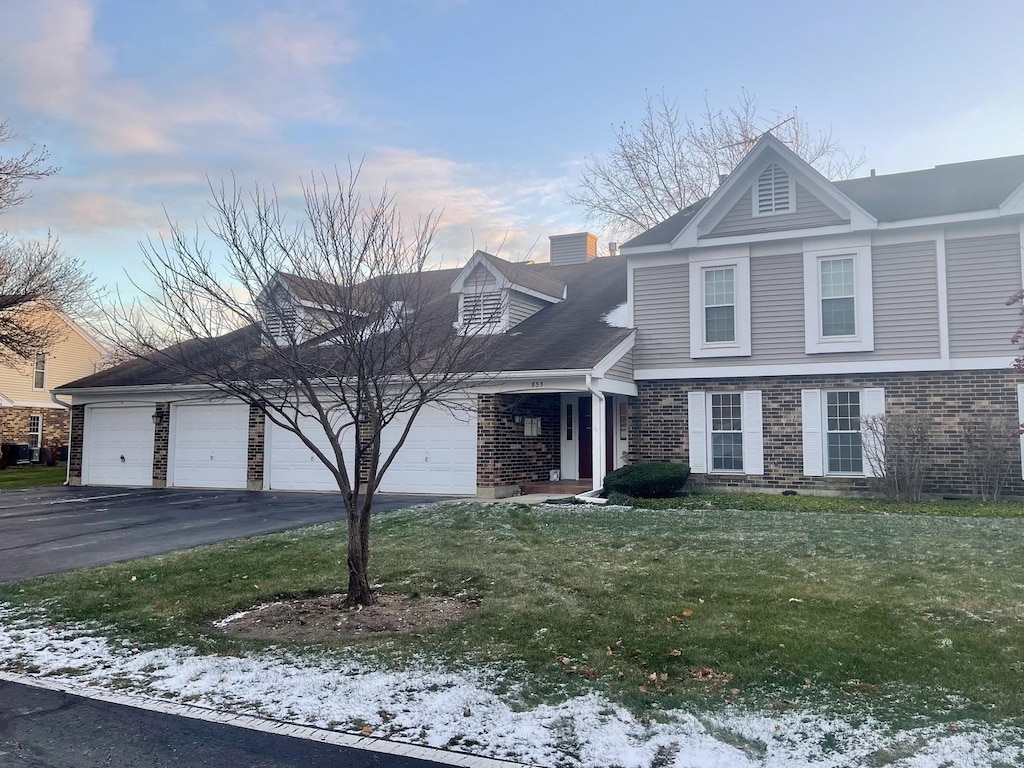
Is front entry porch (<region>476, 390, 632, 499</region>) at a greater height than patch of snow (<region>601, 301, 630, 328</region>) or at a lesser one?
lesser

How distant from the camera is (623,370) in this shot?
1689cm

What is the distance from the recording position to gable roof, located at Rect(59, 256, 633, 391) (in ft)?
53.0

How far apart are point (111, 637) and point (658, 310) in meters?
13.5

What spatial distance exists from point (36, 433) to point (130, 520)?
942 inches

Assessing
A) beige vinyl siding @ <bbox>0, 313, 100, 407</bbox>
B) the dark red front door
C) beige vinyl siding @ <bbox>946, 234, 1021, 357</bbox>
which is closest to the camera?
beige vinyl siding @ <bbox>946, 234, 1021, 357</bbox>

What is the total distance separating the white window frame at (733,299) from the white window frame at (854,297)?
1196 millimetres

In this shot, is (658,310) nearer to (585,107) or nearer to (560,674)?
(585,107)

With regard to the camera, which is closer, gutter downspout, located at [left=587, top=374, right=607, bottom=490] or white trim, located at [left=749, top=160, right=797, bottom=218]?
gutter downspout, located at [left=587, top=374, right=607, bottom=490]

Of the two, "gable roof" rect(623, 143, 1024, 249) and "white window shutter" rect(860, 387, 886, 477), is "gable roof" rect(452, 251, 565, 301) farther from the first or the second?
"white window shutter" rect(860, 387, 886, 477)

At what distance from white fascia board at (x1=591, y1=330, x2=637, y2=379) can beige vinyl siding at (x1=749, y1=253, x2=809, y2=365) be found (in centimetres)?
208

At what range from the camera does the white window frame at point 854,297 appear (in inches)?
609

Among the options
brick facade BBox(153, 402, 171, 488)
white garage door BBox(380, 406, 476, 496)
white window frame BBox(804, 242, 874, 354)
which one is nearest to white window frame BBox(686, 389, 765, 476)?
white window frame BBox(804, 242, 874, 354)

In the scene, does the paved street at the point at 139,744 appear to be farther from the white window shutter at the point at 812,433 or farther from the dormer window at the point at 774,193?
the dormer window at the point at 774,193

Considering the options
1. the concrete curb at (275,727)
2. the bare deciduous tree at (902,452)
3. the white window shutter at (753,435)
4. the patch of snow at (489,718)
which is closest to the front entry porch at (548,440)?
the white window shutter at (753,435)
